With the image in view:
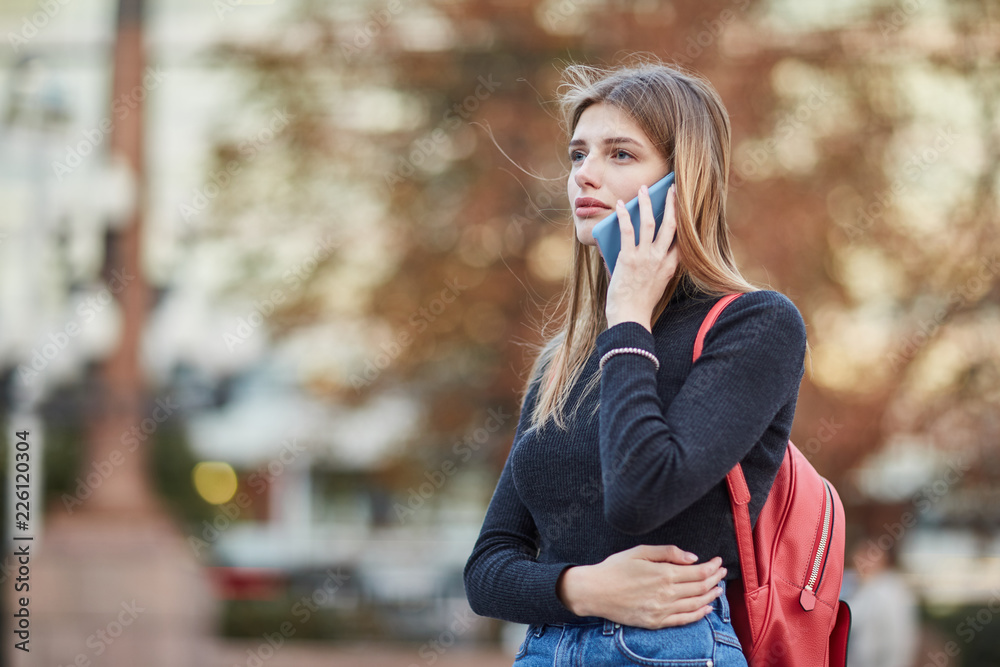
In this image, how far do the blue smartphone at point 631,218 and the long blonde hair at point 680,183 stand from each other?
0.09 feet

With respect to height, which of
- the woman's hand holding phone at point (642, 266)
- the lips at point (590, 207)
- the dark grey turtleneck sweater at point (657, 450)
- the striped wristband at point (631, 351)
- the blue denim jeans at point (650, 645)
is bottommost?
the blue denim jeans at point (650, 645)

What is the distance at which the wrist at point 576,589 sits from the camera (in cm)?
197

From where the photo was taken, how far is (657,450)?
5.99 feet

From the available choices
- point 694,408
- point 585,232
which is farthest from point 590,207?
point 694,408

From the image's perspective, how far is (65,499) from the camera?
38.9 feet

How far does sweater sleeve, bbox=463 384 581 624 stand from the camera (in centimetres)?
205

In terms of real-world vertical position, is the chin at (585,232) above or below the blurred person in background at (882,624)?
above

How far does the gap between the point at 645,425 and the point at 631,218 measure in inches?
18.9

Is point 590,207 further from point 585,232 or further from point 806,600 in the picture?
point 806,600

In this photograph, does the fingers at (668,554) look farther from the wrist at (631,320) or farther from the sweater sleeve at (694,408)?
the wrist at (631,320)

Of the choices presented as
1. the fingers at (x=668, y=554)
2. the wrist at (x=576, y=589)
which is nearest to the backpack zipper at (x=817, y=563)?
the fingers at (x=668, y=554)

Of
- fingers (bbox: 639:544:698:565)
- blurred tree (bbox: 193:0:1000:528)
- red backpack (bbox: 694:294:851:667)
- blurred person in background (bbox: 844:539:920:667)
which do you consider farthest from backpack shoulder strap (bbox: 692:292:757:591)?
blurred tree (bbox: 193:0:1000:528)

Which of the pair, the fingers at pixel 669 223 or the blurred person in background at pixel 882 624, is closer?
the fingers at pixel 669 223

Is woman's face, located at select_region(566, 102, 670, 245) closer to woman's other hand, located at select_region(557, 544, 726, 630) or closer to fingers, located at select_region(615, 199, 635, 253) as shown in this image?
fingers, located at select_region(615, 199, 635, 253)
